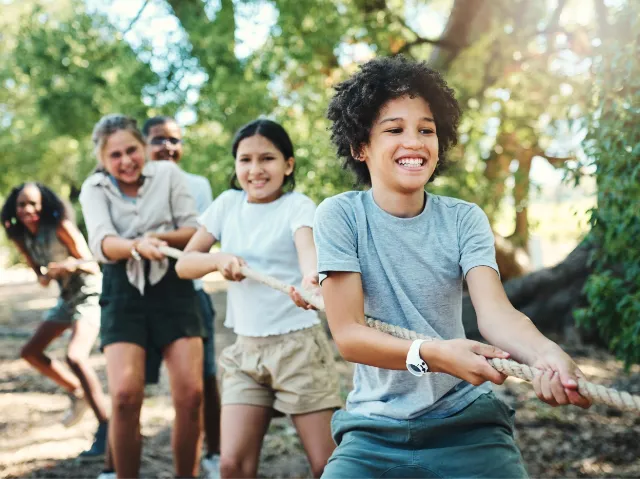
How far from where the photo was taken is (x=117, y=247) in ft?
10.5

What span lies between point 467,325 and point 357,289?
5960 mm

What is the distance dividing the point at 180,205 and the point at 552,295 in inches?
202

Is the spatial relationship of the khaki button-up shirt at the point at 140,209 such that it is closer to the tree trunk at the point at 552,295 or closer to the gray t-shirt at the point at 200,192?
the gray t-shirt at the point at 200,192

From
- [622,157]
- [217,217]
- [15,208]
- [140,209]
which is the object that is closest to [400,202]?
[217,217]

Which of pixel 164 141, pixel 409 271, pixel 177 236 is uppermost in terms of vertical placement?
pixel 164 141

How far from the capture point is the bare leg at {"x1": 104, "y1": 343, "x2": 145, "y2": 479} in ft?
10.2

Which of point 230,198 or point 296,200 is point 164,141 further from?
point 296,200

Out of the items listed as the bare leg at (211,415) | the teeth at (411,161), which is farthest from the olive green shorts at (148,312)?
the teeth at (411,161)

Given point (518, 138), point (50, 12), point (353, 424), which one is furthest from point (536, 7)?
point (50, 12)

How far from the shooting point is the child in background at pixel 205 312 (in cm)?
391

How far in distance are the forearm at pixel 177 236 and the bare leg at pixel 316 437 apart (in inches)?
41.1

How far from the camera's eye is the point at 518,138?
8008 millimetres

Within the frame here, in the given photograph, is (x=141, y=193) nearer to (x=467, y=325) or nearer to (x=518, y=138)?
(x=467, y=325)

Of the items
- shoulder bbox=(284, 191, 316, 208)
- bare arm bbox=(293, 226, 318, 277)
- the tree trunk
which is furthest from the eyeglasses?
the tree trunk
